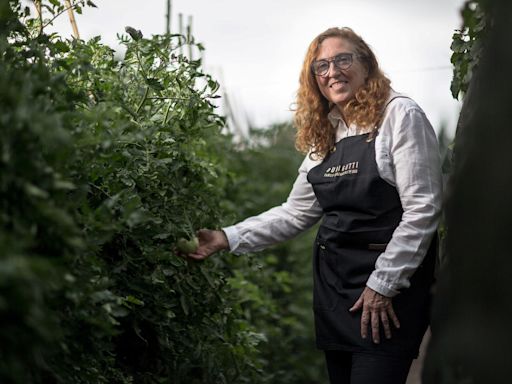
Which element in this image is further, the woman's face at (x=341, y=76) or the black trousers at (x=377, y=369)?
the woman's face at (x=341, y=76)

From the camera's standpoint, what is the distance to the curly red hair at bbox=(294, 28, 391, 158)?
132 inches

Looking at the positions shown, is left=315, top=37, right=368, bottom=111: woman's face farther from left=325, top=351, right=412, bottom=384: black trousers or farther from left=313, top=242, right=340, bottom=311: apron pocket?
left=325, top=351, right=412, bottom=384: black trousers

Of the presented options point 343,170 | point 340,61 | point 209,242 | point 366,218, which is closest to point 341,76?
point 340,61

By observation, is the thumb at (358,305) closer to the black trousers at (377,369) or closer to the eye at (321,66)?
the black trousers at (377,369)

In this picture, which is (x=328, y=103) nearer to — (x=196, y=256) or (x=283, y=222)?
(x=283, y=222)

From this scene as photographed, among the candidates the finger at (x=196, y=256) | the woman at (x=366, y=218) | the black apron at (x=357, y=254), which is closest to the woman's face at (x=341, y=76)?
the woman at (x=366, y=218)

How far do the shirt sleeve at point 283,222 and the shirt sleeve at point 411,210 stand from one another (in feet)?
2.08

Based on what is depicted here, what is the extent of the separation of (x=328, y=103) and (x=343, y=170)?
1.70ft

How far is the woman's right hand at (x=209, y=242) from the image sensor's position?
3455mm

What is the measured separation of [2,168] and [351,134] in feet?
6.00

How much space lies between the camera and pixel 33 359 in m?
1.97

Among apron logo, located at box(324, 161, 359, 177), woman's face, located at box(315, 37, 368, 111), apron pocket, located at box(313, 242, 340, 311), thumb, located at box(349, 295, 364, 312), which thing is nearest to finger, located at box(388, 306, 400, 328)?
thumb, located at box(349, 295, 364, 312)

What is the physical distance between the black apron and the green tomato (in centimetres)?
51

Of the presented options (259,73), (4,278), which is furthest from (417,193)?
(259,73)
